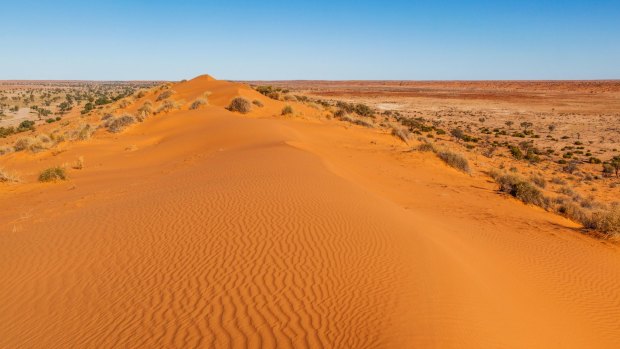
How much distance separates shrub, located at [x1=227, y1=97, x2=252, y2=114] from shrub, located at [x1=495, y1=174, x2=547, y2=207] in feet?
63.8

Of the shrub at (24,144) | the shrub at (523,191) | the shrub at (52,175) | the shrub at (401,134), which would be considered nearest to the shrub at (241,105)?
the shrub at (401,134)

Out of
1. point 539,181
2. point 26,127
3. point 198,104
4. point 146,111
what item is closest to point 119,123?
point 146,111

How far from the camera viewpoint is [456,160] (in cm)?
1980

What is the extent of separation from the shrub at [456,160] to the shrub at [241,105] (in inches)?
612

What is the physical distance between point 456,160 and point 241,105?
16.9m

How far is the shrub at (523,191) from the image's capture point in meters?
14.8

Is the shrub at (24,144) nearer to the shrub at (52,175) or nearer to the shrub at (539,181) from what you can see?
the shrub at (52,175)

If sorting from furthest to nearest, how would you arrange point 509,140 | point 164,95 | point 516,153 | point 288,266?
point 164,95 → point 509,140 → point 516,153 → point 288,266

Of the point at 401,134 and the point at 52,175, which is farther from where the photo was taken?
the point at 401,134

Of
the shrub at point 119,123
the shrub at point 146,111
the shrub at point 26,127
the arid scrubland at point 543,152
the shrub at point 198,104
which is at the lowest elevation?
the arid scrubland at point 543,152

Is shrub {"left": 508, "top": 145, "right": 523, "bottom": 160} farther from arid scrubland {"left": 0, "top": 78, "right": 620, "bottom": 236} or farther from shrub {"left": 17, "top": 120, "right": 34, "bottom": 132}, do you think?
shrub {"left": 17, "top": 120, "right": 34, "bottom": 132}

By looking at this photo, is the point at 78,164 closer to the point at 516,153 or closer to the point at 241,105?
the point at 241,105

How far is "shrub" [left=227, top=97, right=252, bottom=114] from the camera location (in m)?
30.5

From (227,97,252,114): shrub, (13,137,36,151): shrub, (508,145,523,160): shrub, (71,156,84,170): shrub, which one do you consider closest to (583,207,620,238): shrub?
(508,145,523,160): shrub
